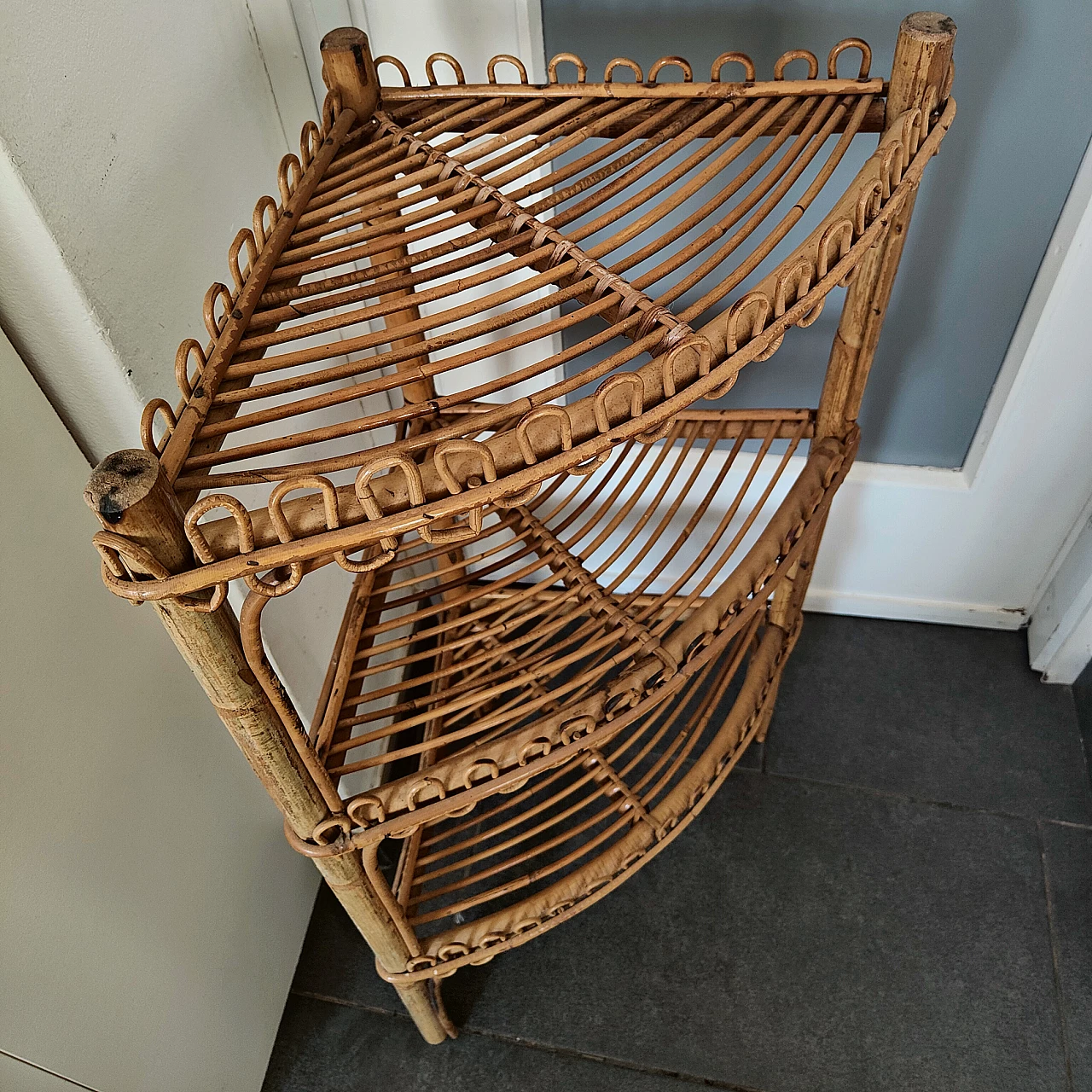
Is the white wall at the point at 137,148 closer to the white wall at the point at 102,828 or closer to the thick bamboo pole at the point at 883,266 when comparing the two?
the white wall at the point at 102,828

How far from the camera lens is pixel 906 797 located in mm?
1146

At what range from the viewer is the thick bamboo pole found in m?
0.61

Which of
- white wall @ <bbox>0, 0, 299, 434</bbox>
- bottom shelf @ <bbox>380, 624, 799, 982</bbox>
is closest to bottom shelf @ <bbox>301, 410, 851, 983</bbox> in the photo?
bottom shelf @ <bbox>380, 624, 799, 982</bbox>

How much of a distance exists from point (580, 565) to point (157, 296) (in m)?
0.44

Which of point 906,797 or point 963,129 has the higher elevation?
point 963,129

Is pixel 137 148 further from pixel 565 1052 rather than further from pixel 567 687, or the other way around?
pixel 565 1052

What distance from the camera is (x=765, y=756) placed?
1199 mm

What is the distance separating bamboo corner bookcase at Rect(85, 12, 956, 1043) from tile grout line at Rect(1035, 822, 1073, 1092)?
1.31ft

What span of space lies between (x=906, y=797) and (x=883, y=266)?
27.5 inches

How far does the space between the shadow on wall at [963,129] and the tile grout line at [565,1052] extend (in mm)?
806

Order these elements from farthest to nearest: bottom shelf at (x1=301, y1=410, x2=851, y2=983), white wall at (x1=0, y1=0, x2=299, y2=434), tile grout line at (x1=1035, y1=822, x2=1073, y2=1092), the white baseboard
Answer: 1. the white baseboard
2. tile grout line at (x1=1035, y1=822, x2=1073, y2=1092)
3. bottom shelf at (x1=301, y1=410, x2=851, y2=983)
4. white wall at (x1=0, y1=0, x2=299, y2=434)

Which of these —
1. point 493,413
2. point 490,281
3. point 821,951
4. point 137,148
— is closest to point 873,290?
point 490,281

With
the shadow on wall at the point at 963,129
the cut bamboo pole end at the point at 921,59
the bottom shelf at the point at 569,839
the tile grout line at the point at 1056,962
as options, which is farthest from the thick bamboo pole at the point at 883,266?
the tile grout line at the point at 1056,962

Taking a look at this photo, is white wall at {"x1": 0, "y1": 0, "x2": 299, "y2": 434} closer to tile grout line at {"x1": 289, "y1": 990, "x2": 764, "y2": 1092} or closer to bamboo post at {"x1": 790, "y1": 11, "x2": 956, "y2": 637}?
bamboo post at {"x1": 790, "y1": 11, "x2": 956, "y2": 637}
